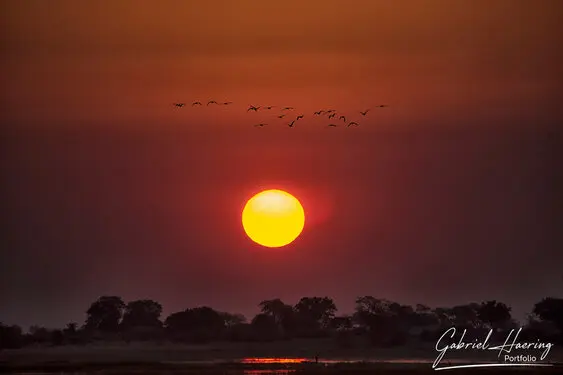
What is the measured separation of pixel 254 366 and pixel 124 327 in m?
31.8

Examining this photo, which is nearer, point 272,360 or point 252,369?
point 252,369

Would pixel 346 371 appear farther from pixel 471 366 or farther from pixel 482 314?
pixel 482 314

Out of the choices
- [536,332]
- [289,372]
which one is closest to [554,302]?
[536,332]

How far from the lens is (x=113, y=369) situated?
10244 cm

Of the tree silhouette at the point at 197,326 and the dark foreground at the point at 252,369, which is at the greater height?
the tree silhouette at the point at 197,326
